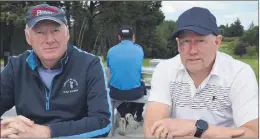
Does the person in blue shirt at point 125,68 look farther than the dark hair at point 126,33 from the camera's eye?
Yes

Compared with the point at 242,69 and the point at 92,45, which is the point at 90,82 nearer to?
the point at 242,69

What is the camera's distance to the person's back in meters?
3.79

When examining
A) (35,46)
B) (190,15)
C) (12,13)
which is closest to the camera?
(190,15)

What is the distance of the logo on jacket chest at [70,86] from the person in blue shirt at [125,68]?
6.99 feet

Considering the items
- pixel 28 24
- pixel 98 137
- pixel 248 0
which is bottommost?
pixel 98 137

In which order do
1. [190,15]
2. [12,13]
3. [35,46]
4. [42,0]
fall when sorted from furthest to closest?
[12,13], [42,0], [35,46], [190,15]

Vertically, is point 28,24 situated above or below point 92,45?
above

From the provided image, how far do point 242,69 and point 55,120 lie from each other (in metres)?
0.94

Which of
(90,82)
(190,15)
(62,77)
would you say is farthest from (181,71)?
(62,77)

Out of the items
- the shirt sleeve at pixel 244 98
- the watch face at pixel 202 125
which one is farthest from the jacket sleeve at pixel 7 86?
the shirt sleeve at pixel 244 98

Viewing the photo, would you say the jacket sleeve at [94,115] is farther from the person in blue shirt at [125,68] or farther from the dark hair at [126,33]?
the person in blue shirt at [125,68]

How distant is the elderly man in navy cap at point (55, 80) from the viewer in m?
1.56

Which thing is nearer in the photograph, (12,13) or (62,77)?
(62,77)

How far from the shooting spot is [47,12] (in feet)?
5.13
